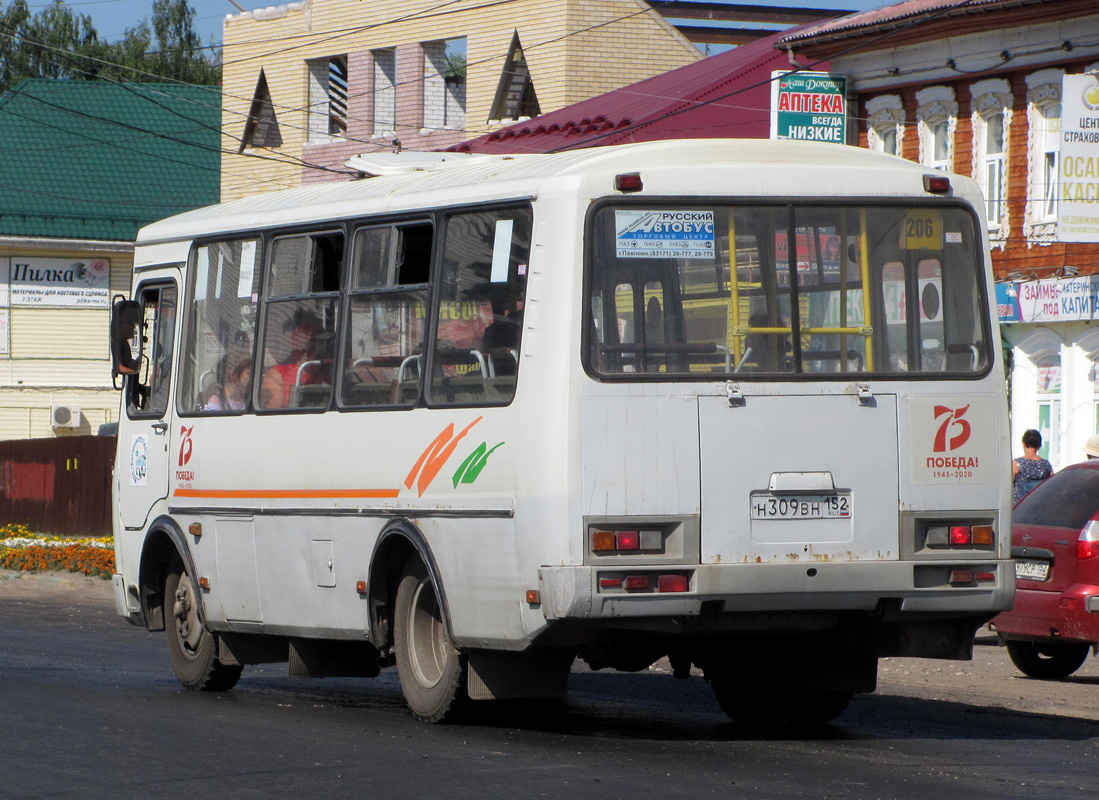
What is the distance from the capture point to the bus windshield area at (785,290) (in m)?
9.01

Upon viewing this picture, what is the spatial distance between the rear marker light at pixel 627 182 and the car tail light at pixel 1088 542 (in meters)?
5.30

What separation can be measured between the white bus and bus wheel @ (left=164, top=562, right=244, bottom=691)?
1.47 meters

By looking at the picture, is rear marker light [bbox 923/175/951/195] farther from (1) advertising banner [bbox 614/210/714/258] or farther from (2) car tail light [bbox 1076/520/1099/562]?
(2) car tail light [bbox 1076/520/1099/562]

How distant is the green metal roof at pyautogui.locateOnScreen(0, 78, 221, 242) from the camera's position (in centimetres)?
4544

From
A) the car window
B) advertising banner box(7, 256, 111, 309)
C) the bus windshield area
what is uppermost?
advertising banner box(7, 256, 111, 309)

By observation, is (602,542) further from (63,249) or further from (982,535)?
A: (63,249)

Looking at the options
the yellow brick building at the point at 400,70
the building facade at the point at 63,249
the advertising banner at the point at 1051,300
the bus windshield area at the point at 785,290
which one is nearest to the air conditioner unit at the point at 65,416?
the building facade at the point at 63,249

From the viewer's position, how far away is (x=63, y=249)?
148 feet

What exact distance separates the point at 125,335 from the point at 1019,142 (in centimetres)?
1612

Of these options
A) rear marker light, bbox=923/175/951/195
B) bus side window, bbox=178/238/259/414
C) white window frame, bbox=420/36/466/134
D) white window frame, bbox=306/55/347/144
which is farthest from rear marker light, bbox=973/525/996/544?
white window frame, bbox=306/55/347/144

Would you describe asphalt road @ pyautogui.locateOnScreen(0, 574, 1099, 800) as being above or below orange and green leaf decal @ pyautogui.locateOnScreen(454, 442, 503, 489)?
below

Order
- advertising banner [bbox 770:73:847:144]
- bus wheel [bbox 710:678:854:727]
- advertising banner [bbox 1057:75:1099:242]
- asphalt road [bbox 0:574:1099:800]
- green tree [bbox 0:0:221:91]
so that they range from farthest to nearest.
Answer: green tree [bbox 0:0:221:91]
advertising banner [bbox 770:73:847:144]
advertising banner [bbox 1057:75:1099:242]
bus wheel [bbox 710:678:854:727]
asphalt road [bbox 0:574:1099:800]

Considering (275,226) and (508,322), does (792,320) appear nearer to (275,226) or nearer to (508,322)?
(508,322)

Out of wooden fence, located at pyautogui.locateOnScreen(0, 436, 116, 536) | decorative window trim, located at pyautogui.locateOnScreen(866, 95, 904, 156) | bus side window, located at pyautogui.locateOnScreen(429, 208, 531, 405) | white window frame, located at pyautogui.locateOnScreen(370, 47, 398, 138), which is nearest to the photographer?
bus side window, located at pyautogui.locateOnScreen(429, 208, 531, 405)
